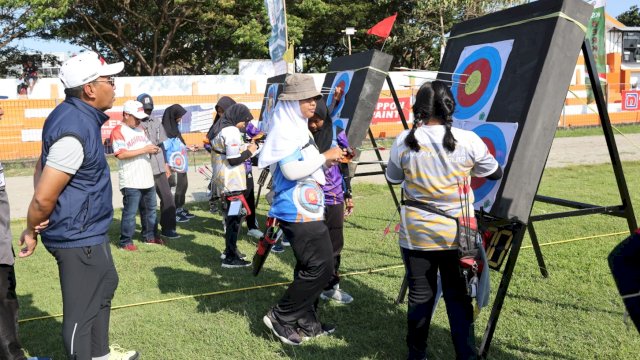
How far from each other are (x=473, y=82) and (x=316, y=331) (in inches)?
84.5

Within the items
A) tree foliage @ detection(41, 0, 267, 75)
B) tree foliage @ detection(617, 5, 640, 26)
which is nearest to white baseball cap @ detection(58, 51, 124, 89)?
tree foliage @ detection(41, 0, 267, 75)

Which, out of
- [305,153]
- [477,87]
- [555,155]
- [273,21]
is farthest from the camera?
[555,155]

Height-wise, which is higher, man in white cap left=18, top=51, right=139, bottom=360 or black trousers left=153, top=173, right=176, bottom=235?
man in white cap left=18, top=51, right=139, bottom=360

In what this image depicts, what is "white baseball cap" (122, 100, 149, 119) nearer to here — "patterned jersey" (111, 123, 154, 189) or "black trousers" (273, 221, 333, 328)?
"patterned jersey" (111, 123, 154, 189)

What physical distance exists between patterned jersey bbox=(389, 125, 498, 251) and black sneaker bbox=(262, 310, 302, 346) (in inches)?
45.9

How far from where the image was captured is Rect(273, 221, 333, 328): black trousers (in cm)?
348

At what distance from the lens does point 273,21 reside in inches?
360

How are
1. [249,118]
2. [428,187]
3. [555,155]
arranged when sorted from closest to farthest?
[428,187]
[249,118]
[555,155]

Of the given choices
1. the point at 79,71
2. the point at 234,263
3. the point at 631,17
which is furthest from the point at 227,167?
the point at 631,17

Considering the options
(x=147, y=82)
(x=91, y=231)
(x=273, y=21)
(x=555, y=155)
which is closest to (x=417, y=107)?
(x=91, y=231)

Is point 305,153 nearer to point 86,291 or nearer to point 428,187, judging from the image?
point 428,187

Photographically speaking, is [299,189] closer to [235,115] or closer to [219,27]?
[235,115]

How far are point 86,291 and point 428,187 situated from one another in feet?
6.26

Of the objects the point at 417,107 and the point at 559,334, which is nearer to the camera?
the point at 417,107
